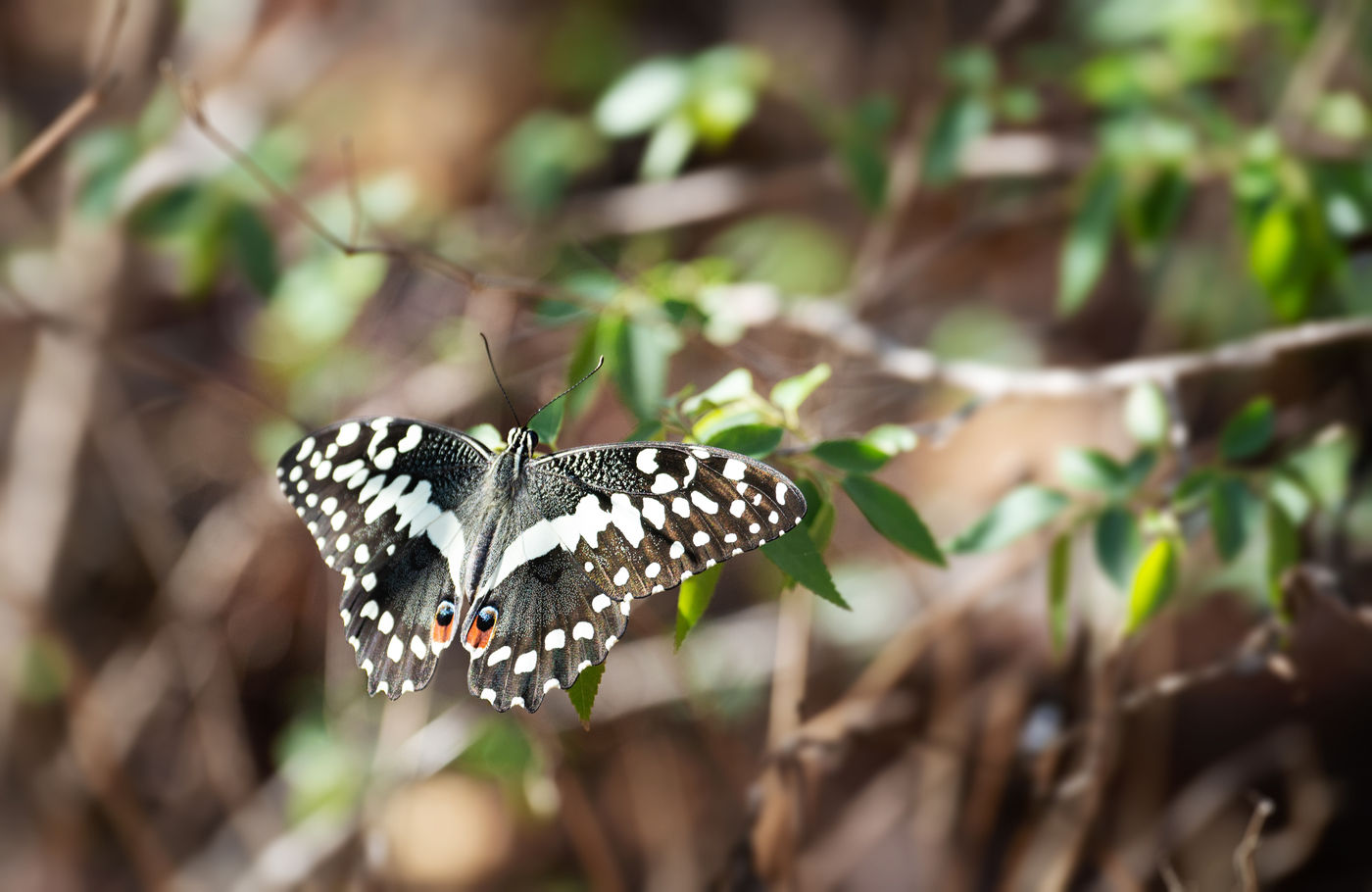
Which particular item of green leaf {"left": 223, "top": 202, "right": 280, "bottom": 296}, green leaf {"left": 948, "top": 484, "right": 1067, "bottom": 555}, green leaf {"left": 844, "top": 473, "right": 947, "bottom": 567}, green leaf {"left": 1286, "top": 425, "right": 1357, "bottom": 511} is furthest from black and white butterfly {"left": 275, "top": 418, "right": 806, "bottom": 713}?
green leaf {"left": 1286, "top": 425, "right": 1357, "bottom": 511}

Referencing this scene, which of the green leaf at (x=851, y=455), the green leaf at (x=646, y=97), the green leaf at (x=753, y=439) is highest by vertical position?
the green leaf at (x=646, y=97)

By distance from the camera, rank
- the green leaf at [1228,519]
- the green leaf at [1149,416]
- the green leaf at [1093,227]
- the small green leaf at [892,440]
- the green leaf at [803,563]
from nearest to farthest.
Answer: the green leaf at [803,563], the small green leaf at [892,440], the green leaf at [1228,519], the green leaf at [1149,416], the green leaf at [1093,227]

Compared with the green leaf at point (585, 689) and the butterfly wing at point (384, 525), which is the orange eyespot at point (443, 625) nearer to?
the butterfly wing at point (384, 525)

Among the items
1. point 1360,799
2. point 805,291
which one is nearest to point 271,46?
point 805,291

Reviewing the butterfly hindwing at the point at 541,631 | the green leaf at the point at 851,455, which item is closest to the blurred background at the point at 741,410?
the green leaf at the point at 851,455

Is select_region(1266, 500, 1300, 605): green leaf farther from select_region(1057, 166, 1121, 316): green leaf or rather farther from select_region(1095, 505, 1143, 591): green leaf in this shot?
select_region(1057, 166, 1121, 316): green leaf

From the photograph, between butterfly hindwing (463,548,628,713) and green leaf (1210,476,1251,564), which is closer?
butterfly hindwing (463,548,628,713)

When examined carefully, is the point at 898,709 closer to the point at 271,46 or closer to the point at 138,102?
the point at 138,102
